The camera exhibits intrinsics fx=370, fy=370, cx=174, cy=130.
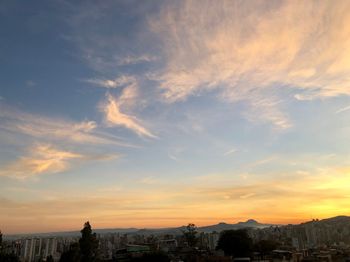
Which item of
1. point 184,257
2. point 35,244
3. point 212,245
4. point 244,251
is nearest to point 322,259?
point 244,251

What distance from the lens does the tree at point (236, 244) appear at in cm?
5988

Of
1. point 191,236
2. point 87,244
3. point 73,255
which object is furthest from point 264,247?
point 73,255

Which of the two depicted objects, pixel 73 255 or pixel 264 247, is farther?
pixel 264 247

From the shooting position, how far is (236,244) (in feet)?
199

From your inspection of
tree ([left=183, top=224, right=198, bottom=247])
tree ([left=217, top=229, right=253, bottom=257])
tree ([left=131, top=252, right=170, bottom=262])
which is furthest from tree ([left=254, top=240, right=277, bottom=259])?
tree ([left=131, top=252, right=170, bottom=262])

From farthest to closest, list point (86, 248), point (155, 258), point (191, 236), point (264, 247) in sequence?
point (191, 236), point (264, 247), point (155, 258), point (86, 248)

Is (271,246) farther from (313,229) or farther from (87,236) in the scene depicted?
(313,229)

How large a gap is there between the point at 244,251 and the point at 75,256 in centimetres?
2819

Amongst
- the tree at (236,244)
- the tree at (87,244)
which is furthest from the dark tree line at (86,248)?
the tree at (236,244)

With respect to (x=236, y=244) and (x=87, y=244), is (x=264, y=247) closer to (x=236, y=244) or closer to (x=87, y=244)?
(x=236, y=244)

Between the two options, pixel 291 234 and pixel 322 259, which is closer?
pixel 322 259

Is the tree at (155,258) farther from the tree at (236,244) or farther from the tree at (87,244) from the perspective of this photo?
the tree at (236,244)

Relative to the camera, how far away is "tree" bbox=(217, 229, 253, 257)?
5988 cm

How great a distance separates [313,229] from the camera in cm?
13475
